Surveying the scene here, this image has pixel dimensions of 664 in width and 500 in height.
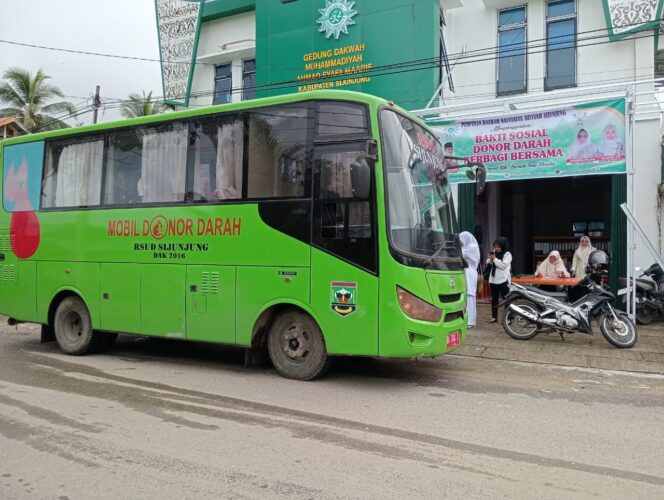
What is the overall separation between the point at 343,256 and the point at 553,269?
7529 mm

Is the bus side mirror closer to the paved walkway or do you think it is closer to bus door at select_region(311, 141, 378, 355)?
bus door at select_region(311, 141, 378, 355)

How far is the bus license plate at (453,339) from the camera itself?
260 inches

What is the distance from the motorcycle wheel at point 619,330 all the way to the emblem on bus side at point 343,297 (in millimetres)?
5047

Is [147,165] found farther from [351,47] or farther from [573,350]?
[351,47]

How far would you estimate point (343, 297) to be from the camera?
6.35 metres

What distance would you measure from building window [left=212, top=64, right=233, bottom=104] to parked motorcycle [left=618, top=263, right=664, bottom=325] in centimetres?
1476

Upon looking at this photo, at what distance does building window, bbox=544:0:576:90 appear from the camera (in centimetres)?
1424

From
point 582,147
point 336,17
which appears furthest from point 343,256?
point 336,17

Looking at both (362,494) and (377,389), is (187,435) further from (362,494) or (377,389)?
(377,389)

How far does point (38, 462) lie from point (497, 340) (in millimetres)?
7673

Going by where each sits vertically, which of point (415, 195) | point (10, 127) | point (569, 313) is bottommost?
point (569, 313)

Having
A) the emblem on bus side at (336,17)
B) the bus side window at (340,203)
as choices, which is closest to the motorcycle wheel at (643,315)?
the bus side window at (340,203)

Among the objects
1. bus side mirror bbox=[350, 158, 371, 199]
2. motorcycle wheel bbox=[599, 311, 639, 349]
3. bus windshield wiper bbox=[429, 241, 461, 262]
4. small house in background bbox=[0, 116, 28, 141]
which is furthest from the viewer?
small house in background bbox=[0, 116, 28, 141]

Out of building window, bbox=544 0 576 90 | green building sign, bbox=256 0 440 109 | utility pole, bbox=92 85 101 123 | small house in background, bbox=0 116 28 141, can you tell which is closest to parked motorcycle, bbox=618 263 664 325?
building window, bbox=544 0 576 90
